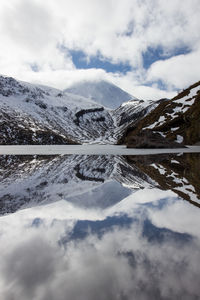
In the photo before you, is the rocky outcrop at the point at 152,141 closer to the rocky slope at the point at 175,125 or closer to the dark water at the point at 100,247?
the rocky slope at the point at 175,125

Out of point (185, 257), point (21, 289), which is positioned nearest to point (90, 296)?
point (21, 289)

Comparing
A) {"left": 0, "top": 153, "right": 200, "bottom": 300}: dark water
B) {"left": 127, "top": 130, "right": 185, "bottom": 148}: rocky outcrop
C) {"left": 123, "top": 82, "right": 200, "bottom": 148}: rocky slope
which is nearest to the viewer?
{"left": 0, "top": 153, "right": 200, "bottom": 300}: dark water

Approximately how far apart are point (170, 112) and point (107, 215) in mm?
72905

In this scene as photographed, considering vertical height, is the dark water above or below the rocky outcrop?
above

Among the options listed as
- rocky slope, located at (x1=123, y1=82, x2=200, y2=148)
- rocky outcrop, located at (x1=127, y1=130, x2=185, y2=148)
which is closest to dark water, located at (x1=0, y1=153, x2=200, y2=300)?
rocky outcrop, located at (x1=127, y1=130, x2=185, y2=148)

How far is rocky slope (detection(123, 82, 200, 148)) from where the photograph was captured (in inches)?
2068

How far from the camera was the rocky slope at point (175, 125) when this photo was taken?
52.5 m

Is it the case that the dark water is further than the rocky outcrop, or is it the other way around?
the rocky outcrop

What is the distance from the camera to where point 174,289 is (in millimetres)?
2848

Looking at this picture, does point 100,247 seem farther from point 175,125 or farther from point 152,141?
point 175,125

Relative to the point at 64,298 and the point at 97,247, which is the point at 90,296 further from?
the point at 97,247

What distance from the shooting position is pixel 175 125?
6544 cm

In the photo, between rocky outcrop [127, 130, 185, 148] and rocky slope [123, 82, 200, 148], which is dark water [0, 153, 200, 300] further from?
rocky slope [123, 82, 200, 148]

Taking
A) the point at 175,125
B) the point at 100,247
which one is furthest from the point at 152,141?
the point at 100,247
